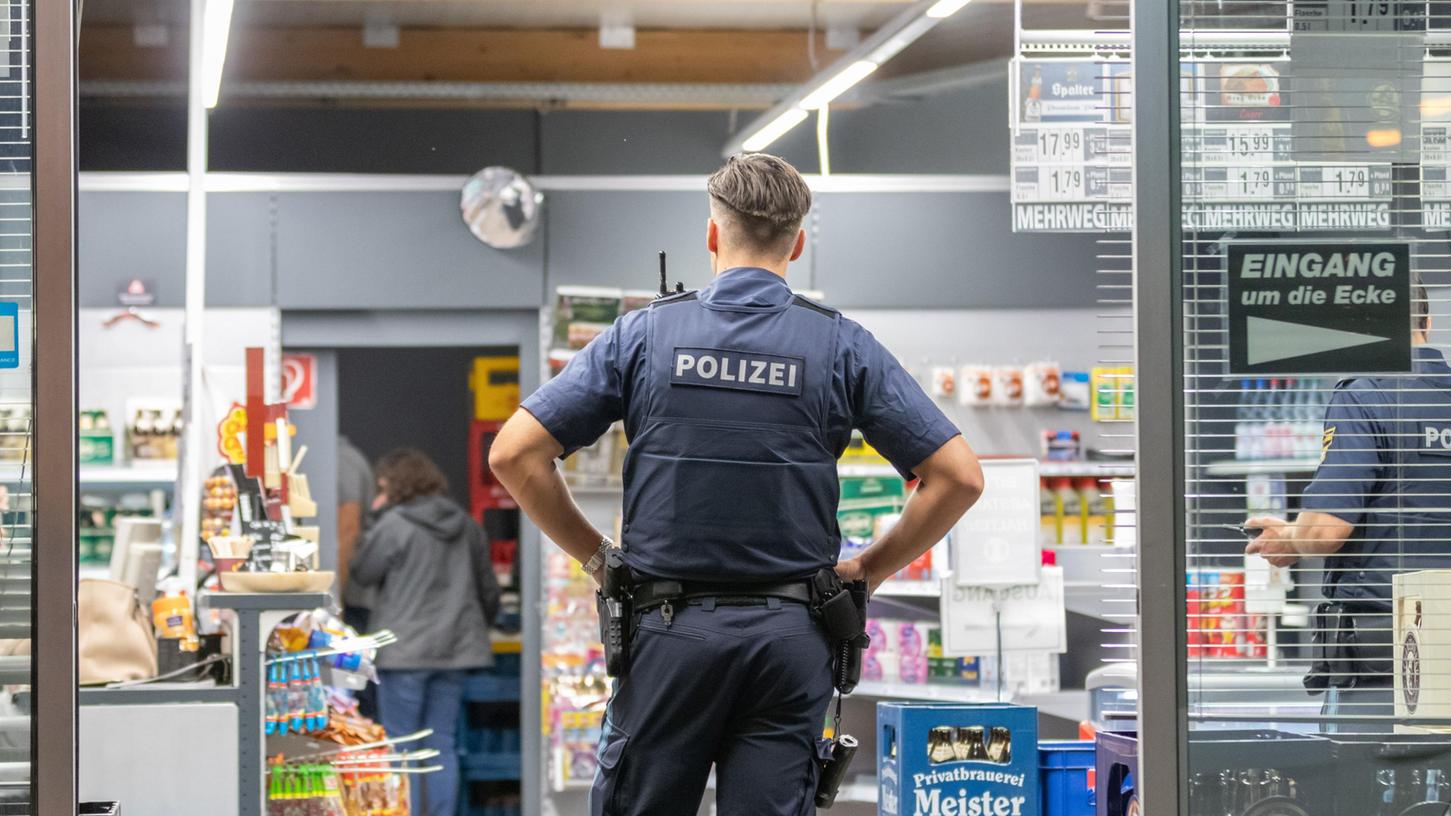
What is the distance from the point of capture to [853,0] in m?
7.13

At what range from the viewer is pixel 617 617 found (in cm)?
277

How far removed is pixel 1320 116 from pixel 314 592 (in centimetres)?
290

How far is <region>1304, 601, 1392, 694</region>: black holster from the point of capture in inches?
109

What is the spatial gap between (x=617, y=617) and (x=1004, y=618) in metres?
2.79

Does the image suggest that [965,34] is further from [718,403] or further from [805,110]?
[718,403]

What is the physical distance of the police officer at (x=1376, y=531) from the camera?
2750mm

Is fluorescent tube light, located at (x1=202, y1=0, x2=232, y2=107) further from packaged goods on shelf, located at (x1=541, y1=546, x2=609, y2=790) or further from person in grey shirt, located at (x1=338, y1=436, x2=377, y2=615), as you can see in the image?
packaged goods on shelf, located at (x1=541, y1=546, x2=609, y2=790)

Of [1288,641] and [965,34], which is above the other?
[965,34]

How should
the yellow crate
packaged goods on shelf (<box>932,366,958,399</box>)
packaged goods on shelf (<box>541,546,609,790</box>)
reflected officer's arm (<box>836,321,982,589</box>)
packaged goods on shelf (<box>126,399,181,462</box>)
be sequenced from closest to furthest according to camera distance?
reflected officer's arm (<box>836,321,982,589</box>)
packaged goods on shelf (<box>541,546,609,790</box>)
packaged goods on shelf (<box>126,399,181,462</box>)
packaged goods on shelf (<box>932,366,958,399</box>)
the yellow crate

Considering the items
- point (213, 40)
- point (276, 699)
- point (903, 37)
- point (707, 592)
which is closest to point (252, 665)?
point (276, 699)

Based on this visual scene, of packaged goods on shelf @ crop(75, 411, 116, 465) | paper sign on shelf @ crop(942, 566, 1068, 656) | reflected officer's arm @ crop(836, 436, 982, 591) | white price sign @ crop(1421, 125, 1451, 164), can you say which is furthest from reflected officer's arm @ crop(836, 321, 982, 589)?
packaged goods on shelf @ crop(75, 411, 116, 465)

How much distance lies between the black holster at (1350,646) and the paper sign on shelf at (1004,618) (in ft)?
8.13

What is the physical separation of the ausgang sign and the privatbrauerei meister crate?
1389mm

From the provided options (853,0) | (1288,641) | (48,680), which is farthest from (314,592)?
(853,0)
